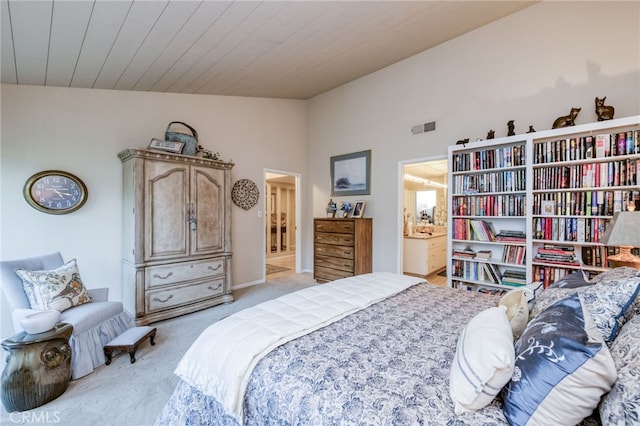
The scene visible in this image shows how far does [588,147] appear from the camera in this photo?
2490mm

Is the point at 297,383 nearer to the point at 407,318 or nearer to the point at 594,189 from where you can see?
the point at 407,318

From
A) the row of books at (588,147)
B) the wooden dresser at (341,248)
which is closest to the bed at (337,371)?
the row of books at (588,147)

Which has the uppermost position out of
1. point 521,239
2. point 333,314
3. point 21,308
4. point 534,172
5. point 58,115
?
point 58,115

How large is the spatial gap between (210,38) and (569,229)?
3.81 meters

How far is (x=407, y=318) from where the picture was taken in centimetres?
155

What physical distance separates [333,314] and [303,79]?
12.1 feet

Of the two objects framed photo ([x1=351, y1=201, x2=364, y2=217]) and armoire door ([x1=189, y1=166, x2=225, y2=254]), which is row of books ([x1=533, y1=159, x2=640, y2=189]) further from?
armoire door ([x1=189, y1=166, x2=225, y2=254])

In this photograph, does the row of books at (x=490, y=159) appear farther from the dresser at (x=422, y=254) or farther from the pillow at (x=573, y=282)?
the dresser at (x=422, y=254)

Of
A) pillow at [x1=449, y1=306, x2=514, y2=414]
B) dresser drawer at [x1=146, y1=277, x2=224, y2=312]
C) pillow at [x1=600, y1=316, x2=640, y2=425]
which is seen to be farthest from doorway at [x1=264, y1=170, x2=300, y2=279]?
pillow at [x1=600, y1=316, x2=640, y2=425]

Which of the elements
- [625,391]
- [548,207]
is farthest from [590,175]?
[625,391]

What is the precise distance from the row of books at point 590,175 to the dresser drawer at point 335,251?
2387 mm

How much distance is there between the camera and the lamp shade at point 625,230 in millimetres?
1887

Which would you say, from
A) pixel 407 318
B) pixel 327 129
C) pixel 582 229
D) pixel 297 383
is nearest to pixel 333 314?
pixel 407 318

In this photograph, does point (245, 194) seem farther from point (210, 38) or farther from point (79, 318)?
point (79, 318)
